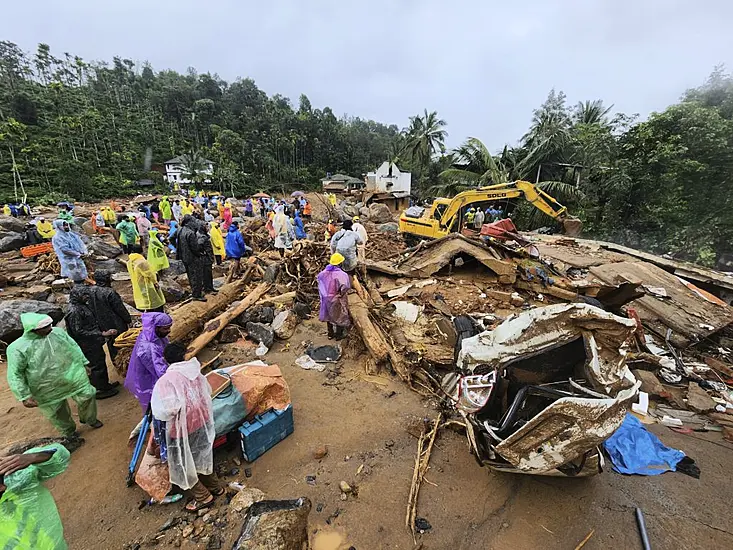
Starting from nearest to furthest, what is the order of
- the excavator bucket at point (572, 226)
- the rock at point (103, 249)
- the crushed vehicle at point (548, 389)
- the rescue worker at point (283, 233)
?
1. the crushed vehicle at point (548, 389)
2. the rescue worker at point (283, 233)
3. the rock at point (103, 249)
4. the excavator bucket at point (572, 226)

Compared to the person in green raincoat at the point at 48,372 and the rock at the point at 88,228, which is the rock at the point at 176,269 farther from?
the rock at the point at 88,228

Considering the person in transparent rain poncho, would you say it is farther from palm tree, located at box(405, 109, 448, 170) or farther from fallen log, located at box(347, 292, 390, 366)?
palm tree, located at box(405, 109, 448, 170)

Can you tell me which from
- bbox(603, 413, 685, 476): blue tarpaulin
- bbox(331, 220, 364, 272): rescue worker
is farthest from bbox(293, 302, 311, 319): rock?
bbox(603, 413, 685, 476): blue tarpaulin

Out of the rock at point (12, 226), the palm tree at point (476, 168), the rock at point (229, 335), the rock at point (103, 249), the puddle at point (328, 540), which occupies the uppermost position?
the palm tree at point (476, 168)

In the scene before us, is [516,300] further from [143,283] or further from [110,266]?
[110,266]

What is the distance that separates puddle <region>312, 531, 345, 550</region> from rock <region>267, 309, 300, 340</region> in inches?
140

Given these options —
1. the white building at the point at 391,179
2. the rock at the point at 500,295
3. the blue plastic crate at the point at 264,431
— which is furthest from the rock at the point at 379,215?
the blue plastic crate at the point at 264,431

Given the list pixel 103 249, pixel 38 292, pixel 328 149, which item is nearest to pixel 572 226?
pixel 38 292

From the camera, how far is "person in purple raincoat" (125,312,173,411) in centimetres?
338

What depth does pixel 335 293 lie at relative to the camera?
5660 millimetres

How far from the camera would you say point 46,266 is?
31.8ft

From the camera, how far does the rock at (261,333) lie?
572cm

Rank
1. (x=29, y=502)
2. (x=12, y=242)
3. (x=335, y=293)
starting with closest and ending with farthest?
1. (x=29, y=502)
2. (x=335, y=293)
3. (x=12, y=242)

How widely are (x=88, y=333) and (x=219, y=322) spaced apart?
1.87 metres
